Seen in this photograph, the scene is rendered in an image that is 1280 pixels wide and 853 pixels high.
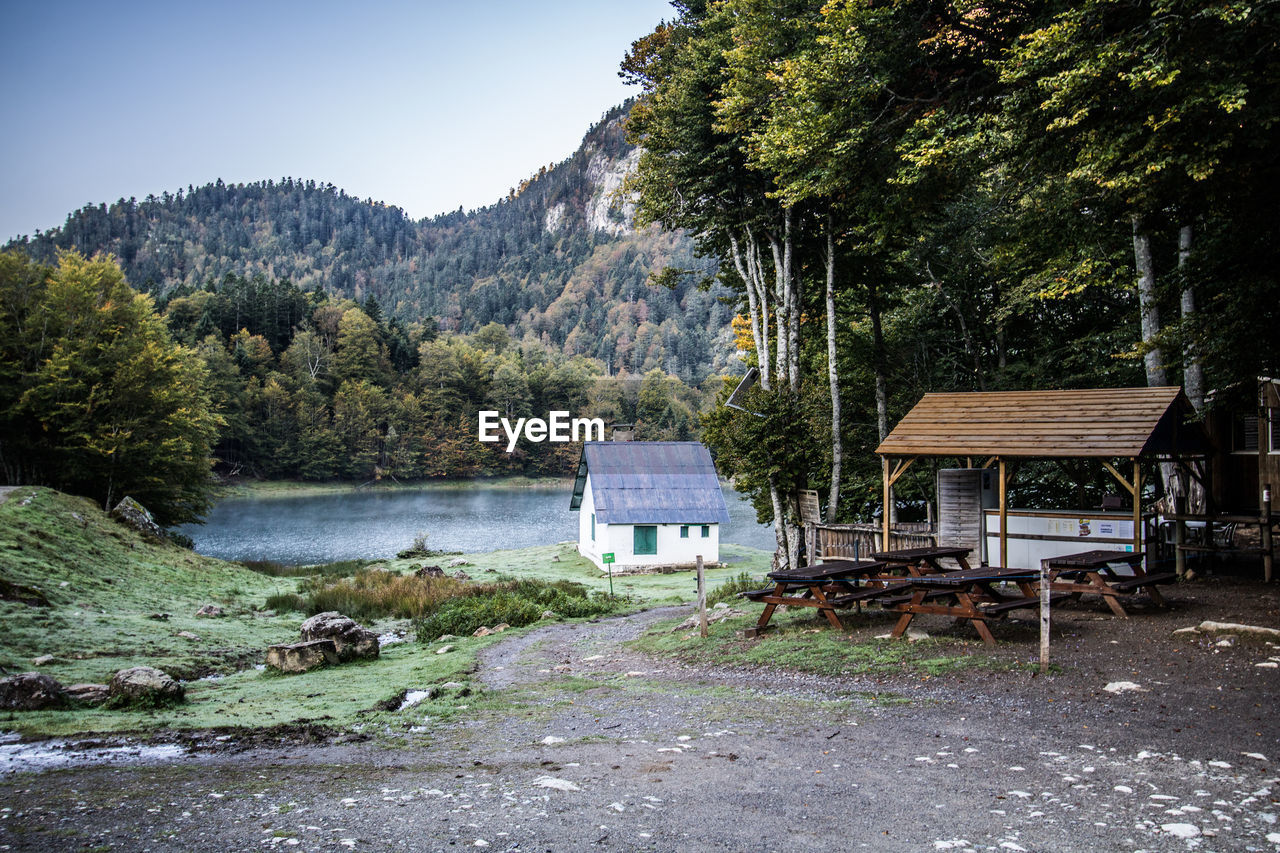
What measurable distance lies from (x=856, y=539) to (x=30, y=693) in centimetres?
1530

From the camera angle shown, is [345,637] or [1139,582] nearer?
[1139,582]

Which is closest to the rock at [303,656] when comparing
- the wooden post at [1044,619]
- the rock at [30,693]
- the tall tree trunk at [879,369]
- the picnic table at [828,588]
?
the rock at [30,693]

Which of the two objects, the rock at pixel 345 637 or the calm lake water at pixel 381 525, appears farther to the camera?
the calm lake water at pixel 381 525

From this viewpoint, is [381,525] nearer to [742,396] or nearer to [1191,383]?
[742,396]

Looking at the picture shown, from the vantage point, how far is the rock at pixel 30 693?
30.8 ft

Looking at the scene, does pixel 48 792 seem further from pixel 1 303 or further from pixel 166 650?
pixel 1 303

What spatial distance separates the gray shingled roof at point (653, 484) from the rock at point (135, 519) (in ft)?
54.7

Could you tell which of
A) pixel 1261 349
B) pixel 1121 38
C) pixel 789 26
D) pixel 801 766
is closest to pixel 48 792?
pixel 801 766

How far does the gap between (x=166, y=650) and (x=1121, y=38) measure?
17.9 m

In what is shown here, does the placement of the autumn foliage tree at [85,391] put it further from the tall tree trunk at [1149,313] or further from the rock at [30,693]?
the tall tree trunk at [1149,313]

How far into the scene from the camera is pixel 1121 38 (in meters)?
10.6

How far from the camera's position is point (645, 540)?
34219 millimetres

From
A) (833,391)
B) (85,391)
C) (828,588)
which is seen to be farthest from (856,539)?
(85,391)

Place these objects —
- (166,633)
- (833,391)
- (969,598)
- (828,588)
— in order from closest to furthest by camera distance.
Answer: (969,598) → (828,588) → (166,633) → (833,391)
